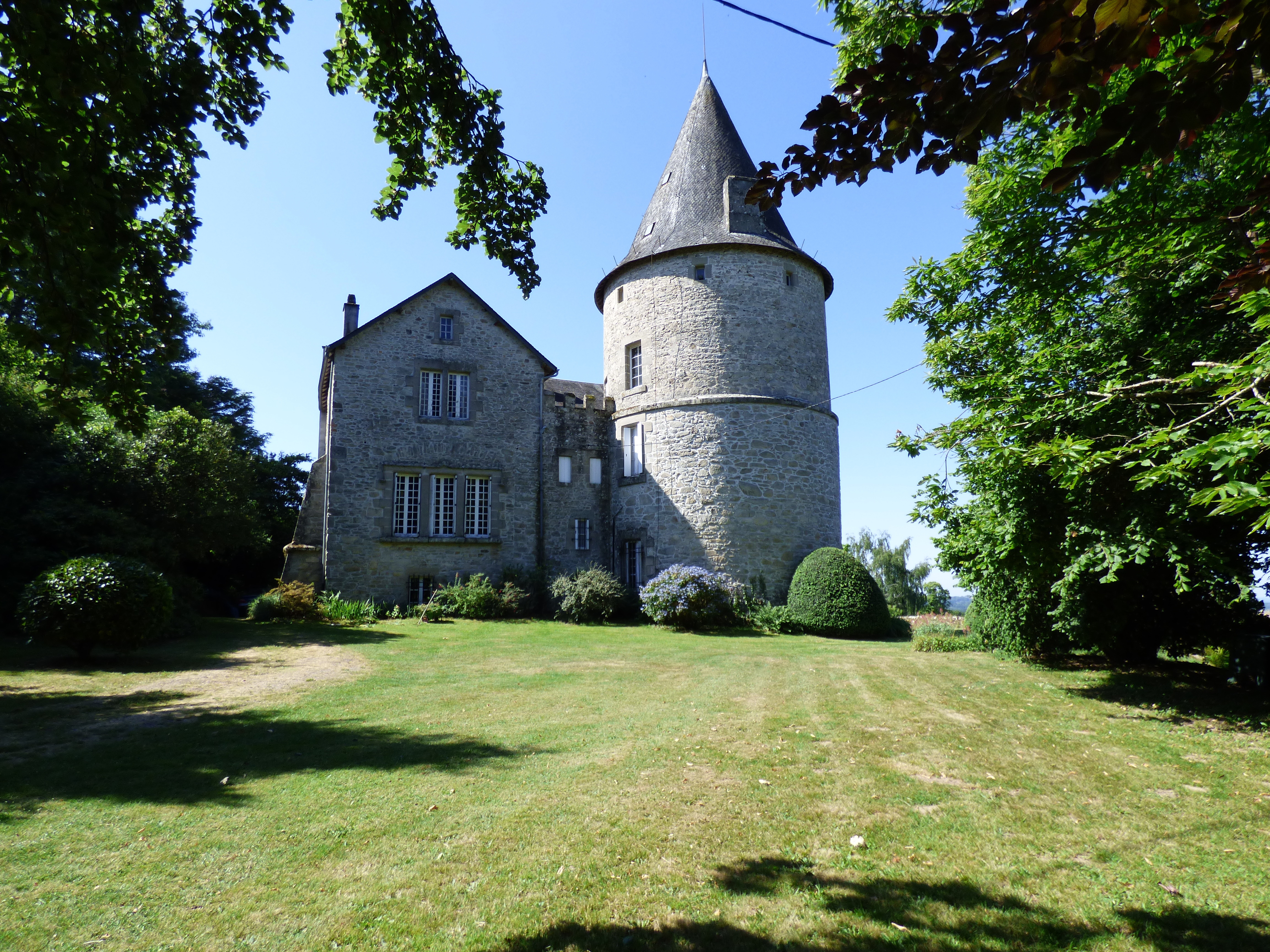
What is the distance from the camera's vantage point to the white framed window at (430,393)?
19.4m

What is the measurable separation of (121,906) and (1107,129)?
4957 mm

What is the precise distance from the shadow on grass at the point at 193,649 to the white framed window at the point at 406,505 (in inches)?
153

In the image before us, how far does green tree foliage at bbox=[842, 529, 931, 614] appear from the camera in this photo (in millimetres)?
26672

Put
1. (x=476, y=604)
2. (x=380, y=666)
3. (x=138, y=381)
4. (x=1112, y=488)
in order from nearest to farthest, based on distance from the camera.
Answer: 1. (x=138, y=381)
2. (x=1112, y=488)
3. (x=380, y=666)
4. (x=476, y=604)

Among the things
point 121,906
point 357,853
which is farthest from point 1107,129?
point 121,906

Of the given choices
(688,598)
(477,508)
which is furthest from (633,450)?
(688,598)

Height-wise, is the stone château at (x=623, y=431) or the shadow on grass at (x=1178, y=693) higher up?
the stone château at (x=623, y=431)

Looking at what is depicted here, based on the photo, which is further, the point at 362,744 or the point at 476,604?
the point at 476,604

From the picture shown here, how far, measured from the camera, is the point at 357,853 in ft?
12.2

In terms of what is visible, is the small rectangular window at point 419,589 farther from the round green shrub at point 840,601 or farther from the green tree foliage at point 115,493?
the round green shrub at point 840,601

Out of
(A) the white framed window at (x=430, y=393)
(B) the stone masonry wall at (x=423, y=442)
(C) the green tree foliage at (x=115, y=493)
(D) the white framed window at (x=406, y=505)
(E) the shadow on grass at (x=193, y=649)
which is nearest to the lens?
(E) the shadow on grass at (x=193, y=649)

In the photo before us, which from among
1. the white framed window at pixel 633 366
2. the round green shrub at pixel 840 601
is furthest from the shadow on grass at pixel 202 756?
the white framed window at pixel 633 366

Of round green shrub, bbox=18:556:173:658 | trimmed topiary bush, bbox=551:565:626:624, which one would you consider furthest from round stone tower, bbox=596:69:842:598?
round green shrub, bbox=18:556:173:658

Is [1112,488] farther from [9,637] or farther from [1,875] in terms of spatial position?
[9,637]
